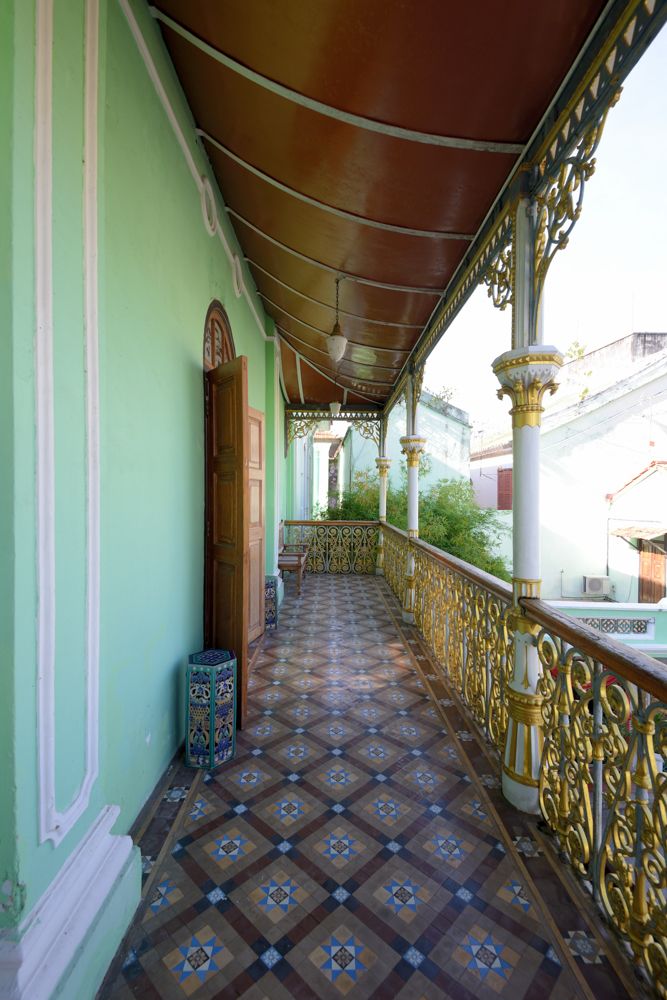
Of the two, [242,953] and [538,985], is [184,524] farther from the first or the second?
[538,985]

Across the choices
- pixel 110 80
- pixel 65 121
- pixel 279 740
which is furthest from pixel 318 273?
pixel 279 740

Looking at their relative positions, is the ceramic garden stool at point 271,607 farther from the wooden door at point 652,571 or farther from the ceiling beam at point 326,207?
the wooden door at point 652,571

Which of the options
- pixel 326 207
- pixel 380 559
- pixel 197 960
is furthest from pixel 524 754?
pixel 380 559

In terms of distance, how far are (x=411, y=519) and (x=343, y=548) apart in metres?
3.37

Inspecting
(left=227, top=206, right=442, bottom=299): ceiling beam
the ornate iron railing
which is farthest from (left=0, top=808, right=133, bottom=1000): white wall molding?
(left=227, top=206, right=442, bottom=299): ceiling beam

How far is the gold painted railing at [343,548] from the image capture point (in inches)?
368

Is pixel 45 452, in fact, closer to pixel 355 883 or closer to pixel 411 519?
pixel 355 883

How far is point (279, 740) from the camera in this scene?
296 centimetres

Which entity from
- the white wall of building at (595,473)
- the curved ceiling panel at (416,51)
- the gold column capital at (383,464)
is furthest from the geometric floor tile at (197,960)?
the white wall of building at (595,473)

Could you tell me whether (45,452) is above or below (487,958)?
above

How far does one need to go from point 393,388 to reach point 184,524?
18.8ft

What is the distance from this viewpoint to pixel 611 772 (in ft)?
5.80

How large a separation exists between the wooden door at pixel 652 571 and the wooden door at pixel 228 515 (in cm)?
861

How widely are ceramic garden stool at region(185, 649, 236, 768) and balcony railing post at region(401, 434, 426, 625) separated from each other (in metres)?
3.55
